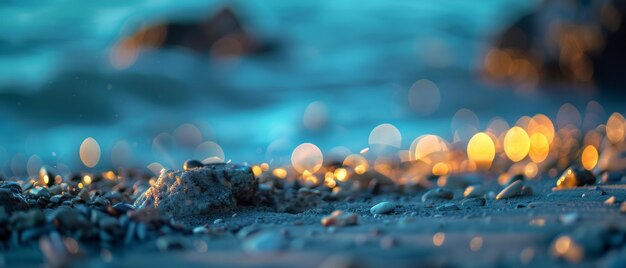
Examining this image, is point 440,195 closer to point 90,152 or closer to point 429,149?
point 429,149

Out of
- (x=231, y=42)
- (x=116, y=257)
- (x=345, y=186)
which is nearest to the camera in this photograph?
(x=116, y=257)

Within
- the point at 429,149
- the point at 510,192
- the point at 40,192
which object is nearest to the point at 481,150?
the point at 429,149

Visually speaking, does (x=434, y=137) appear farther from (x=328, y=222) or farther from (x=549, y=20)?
(x=328, y=222)

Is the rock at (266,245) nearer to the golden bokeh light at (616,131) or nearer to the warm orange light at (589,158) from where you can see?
the warm orange light at (589,158)

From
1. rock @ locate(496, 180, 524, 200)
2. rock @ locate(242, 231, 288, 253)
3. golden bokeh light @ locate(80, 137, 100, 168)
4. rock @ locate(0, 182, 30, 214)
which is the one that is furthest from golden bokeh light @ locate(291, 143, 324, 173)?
rock @ locate(242, 231, 288, 253)

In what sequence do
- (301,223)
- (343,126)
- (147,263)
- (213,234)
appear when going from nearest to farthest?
(147,263) → (213,234) → (301,223) → (343,126)

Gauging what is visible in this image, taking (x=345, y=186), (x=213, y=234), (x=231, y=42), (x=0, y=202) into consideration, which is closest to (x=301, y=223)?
(x=213, y=234)

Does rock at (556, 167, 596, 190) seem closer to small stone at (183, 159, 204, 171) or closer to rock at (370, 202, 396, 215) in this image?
rock at (370, 202, 396, 215)

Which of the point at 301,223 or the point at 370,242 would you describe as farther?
the point at 301,223
